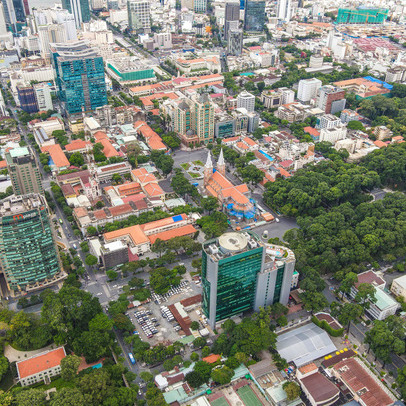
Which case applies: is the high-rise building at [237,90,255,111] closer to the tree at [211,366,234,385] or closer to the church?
the church

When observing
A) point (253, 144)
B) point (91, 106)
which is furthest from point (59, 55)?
point (253, 144)

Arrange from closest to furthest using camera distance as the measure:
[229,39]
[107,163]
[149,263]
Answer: [149,263], [107,163], [229,39]

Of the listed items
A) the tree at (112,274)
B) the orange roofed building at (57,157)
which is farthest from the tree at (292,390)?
the orange roofed building at (57,157)

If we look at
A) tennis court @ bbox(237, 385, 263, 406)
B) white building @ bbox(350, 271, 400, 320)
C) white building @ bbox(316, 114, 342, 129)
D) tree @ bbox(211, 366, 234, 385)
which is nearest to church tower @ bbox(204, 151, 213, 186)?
white building @ bbox(350, 271, 400, 320)

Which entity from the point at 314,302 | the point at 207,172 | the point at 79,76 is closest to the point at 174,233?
the point at 207,172

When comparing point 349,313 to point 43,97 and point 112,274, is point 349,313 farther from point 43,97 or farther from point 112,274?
point 43,97

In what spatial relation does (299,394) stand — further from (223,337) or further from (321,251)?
(321,251)
